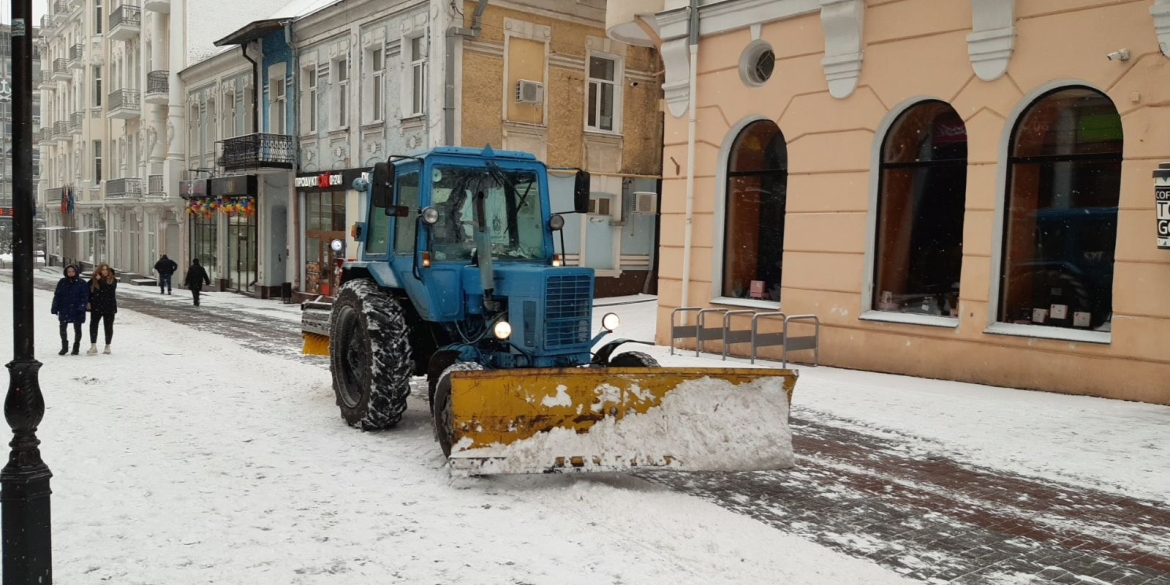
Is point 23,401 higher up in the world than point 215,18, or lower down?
lower down

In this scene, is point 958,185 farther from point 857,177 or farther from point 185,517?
point 185,517

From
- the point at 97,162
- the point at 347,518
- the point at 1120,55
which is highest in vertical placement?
the point at 97,162

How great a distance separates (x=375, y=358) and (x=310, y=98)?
2188 cm

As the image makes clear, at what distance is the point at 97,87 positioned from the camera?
48219 millimetres

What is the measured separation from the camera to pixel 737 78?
48.1 ft

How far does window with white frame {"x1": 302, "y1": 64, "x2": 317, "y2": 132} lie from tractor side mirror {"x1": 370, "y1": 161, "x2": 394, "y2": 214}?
20891mm

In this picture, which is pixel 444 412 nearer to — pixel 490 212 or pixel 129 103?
pixel 490 212

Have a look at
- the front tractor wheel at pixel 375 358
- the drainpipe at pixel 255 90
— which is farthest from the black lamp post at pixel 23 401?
the drainpipe at pixel 255 90

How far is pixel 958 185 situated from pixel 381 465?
871cm

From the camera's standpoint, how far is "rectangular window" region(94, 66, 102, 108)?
47.9m

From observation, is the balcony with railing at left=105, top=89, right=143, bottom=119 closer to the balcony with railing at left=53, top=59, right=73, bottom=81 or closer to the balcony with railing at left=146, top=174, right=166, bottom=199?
the balcony with railing at left=146, top=174, right=166, bottom=199

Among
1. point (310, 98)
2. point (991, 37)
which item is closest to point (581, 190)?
point (991, 37)

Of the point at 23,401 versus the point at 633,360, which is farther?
the point at 633,360

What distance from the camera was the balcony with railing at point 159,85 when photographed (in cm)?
3772
